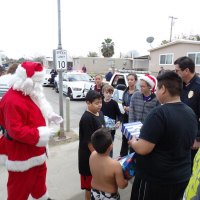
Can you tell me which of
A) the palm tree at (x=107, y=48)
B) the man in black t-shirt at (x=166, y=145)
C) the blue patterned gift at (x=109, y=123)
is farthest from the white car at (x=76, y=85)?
the palm tree at (x=107, y=48)

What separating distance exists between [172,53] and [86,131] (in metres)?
21.6

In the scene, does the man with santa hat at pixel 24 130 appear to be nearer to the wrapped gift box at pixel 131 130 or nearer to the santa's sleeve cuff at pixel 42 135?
the santa's sleeve cuff at pixel 42 135

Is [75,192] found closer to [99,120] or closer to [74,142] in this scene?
[99,120]

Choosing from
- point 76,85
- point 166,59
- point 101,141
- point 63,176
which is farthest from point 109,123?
point 166,59

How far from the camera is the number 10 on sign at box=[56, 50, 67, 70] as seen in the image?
5.41 meters

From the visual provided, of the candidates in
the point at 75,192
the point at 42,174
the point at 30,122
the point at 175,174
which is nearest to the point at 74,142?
the point at 75,192

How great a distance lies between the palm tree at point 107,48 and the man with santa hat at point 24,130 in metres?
53.1

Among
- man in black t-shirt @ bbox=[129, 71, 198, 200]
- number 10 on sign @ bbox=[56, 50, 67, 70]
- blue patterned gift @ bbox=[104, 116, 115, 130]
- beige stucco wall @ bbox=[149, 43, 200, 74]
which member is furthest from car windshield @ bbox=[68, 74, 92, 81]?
man in black t-shirt @ bbox=[129, 71, 198, 200]

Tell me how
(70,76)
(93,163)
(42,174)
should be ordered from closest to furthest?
1. (93,163)
2. (42,174)
3. (70,76)

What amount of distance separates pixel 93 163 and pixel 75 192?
1.48 meters

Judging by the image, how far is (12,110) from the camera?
244cm

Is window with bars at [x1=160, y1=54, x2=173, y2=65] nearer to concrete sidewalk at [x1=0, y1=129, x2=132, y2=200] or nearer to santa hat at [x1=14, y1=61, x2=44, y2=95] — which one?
concrete sidewalk at [x1=0, y1=129, x2=132, y2=200]

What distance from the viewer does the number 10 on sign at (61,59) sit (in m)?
5.41

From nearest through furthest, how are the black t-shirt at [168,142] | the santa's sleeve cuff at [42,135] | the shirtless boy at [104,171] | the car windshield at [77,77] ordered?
the black t-shirt at [168,142], the shirtless boy at [104,171], the santa's sleeve cuff at [42,135], the car windshield at [77,77]
